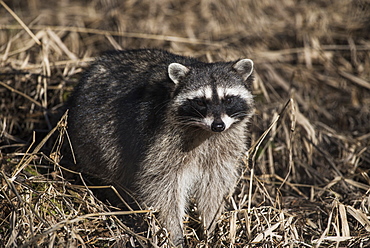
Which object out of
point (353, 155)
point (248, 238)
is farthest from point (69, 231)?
point (353, 155)

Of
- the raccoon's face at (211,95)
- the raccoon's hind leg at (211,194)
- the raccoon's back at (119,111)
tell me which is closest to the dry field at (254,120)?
the raccoon's hind leg at (211,194)

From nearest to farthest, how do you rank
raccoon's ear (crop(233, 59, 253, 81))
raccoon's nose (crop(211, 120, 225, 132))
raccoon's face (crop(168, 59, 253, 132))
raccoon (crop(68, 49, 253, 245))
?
raccoon's nose (crop(211, 120, 225, 132)) → raccoon's face (crop(168, 59, 253, 132)) → raccoon (crop(68, 49, 253, 245)) → raccoon's ear (crop(233, 59, 253, 81))

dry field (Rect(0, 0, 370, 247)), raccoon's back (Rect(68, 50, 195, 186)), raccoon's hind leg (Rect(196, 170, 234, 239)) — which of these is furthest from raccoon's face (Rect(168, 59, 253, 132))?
raccoon's hind leg (Rect(196, 170, 234, 239))

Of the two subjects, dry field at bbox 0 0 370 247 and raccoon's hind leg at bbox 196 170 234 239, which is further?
raccoon's hind leg at bbox 196 170 234 239

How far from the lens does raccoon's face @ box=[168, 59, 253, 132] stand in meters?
3.51

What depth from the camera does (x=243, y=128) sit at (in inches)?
156

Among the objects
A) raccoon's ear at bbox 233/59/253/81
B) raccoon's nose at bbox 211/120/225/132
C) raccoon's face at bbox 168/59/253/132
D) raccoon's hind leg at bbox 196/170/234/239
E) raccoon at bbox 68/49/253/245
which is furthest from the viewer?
raccoon's hind leg at bbox 196/170/234/239

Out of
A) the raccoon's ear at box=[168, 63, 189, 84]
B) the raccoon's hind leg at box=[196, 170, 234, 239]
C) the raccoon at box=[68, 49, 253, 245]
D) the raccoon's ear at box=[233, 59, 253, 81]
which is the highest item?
the raccoon's ear at box=[168, 63, 189, 84]

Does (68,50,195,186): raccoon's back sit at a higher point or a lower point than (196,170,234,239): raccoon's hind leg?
higher

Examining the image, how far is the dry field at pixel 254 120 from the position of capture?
3.61 meters

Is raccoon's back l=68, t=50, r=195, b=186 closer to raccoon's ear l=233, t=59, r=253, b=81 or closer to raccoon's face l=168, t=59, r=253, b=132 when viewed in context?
raccoon's face l=168, t=59, r=253, b=132

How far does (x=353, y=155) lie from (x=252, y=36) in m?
3.00

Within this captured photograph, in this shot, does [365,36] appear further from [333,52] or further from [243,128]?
[243,128]

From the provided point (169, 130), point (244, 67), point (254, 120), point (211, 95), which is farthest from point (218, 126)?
point (254, 120)
